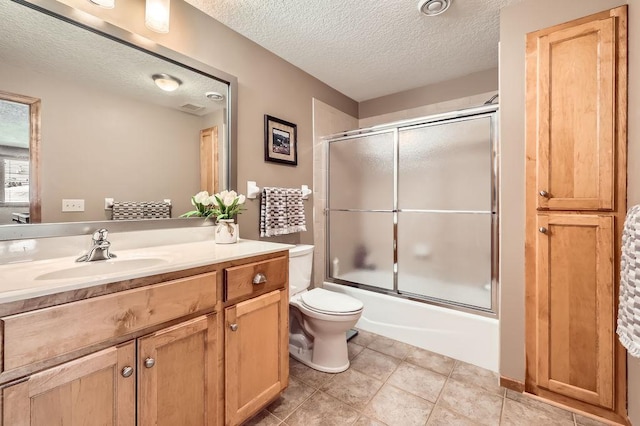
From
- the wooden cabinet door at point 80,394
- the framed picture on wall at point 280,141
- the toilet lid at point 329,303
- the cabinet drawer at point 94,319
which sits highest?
the framed picture on wall at point 280,141

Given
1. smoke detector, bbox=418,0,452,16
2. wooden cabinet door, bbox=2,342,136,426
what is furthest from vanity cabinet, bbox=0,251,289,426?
smoke detector, bbox=418,0,452,16

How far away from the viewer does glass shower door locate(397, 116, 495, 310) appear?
6.35 feet

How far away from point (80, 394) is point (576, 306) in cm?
216

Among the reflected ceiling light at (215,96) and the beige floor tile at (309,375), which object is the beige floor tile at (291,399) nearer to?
the beige floor tile at (309,375)

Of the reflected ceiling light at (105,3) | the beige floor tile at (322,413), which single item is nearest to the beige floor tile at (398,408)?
the beige floor tile at (322,413)

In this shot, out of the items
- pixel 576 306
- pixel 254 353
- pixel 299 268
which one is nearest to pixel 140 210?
pixel 254 353

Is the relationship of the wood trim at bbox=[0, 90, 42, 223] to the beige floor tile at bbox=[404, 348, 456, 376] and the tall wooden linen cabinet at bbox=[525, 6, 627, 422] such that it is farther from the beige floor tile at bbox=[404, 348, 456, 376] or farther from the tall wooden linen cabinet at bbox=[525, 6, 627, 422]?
the tall wooden linen cabinet at bbox=[525, 6, 627, 422]

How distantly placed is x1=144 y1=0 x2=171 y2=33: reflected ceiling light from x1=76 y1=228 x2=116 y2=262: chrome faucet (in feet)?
3.48

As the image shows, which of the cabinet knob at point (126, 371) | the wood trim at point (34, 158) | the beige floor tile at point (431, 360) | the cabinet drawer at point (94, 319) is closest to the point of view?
the cabinet drawer at point (94, 319)

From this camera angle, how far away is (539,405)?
1506 mm

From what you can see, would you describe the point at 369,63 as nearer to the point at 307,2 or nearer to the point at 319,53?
the point at 319,53

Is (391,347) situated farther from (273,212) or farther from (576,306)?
(273,212)

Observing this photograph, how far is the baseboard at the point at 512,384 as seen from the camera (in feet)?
5.26

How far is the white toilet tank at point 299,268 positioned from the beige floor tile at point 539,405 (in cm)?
141
